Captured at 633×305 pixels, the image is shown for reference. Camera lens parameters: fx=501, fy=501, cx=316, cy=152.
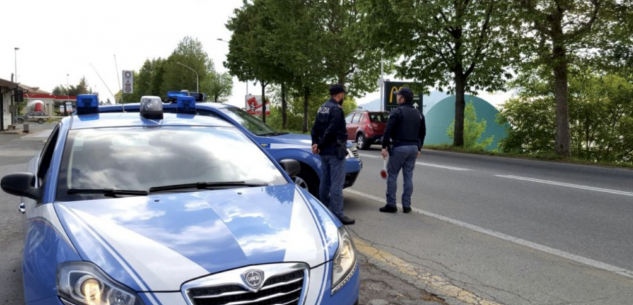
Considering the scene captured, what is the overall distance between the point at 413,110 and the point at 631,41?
39.1 ft

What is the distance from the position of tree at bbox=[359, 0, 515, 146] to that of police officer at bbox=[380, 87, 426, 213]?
11058mm

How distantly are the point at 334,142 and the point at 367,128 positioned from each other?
15.4 metres

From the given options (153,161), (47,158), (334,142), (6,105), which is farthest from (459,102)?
(6,105)

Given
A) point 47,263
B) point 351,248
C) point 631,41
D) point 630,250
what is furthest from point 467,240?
point 631,41

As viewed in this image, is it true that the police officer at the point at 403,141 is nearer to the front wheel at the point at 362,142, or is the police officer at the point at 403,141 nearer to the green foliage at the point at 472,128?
the front wheel at the point at 362,142

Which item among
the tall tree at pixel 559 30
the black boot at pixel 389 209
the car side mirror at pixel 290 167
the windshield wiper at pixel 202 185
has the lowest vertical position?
the black boot at pixel 389 209

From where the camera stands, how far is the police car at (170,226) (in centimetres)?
224

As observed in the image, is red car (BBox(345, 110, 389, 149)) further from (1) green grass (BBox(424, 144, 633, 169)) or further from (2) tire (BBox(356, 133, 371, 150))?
(1) green grass (BBox(424, 144, 633, 169))

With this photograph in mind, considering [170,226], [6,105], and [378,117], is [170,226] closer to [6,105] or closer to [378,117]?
[378,117]

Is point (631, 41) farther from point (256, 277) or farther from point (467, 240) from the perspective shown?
point (256, 277)

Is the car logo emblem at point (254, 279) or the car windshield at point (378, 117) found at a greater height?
the car windshield at point (378, 117)

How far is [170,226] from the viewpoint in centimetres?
260

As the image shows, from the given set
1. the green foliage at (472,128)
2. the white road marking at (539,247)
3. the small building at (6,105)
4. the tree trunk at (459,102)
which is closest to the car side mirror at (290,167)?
the white road marking at (539,247)

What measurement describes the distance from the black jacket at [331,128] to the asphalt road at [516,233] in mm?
1080
